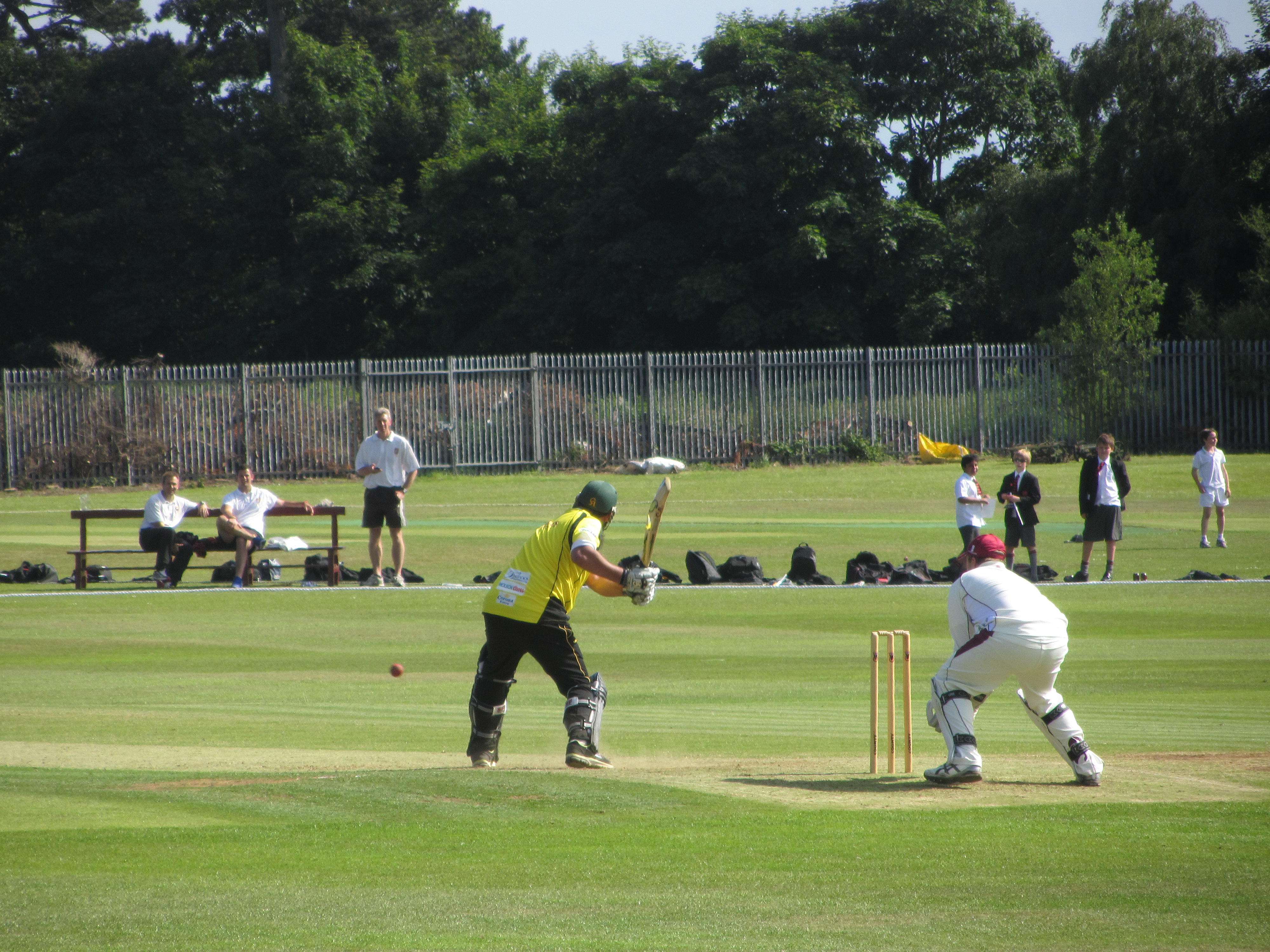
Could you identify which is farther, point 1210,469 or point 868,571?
point 1210,469

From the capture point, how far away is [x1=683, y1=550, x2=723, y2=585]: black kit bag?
59.5 feet

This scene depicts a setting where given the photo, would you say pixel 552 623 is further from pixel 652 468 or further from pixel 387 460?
pixel 652 468

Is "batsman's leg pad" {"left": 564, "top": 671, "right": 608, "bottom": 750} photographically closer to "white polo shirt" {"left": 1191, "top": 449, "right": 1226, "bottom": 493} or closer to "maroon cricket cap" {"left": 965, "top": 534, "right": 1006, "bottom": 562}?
"maroon cricket cap" {"left": 965, "top": 534, "right": 1006, "bottom": 562}

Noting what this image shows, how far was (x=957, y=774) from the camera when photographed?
25.2 ft

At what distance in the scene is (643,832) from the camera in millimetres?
6680

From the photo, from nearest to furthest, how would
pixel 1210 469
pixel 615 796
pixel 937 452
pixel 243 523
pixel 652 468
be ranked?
pixel 615 796 < pixel 243 523 < pixel 1210 469 < pixel 652 468 < pixel 937 452

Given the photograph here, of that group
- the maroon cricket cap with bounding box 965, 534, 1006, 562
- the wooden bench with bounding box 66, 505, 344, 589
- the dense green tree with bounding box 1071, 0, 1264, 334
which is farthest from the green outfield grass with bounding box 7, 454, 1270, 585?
the maroon cricket cap with bounding box 965, 534, 1006, 562

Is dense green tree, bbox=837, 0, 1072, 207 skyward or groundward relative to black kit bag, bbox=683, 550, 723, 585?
skyward

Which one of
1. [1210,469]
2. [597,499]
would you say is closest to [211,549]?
[597,499]

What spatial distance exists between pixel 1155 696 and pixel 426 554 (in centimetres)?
1174

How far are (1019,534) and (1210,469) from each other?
170 inches

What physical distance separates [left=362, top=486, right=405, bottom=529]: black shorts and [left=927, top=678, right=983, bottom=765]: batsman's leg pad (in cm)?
1058

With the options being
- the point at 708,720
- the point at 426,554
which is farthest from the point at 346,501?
the point at 708,720

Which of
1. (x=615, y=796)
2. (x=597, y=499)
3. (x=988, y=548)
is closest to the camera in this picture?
(x=615, y=796)
